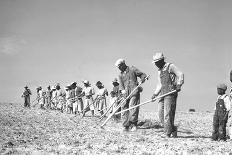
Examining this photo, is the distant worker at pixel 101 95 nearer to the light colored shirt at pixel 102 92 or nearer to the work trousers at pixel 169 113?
the light colored shirt at pixel 102 92

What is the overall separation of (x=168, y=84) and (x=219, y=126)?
175cm

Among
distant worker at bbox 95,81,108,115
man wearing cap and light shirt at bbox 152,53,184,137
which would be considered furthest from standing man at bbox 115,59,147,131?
distant worker at bbox 95,81,108,115

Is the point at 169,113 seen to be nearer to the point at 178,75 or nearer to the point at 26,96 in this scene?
the point at 178,75

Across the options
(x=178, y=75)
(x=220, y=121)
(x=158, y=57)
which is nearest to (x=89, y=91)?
(x=158, y=57)

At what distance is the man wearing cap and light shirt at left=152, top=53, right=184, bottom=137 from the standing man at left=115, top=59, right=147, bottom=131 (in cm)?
161

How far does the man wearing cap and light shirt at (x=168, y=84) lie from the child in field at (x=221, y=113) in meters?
1.08

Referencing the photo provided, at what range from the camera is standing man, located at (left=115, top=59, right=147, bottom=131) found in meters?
11.3

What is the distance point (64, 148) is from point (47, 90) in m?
22.1

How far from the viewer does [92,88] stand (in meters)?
20.8

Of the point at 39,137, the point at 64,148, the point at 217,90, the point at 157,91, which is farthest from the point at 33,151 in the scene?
the point at 217,90

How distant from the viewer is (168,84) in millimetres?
9656

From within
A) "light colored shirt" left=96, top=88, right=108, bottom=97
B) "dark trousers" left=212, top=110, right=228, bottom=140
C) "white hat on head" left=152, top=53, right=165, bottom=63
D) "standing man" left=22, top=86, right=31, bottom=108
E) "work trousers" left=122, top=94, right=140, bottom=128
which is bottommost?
"dark trousers" left=212, top=110, right=228, bottom=140

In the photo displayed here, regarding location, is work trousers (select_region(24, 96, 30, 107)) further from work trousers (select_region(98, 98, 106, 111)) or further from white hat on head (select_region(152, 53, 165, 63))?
white hat on head (select_region(152, 53, 165, 63))

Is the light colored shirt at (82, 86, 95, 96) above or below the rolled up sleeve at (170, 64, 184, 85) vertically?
above
